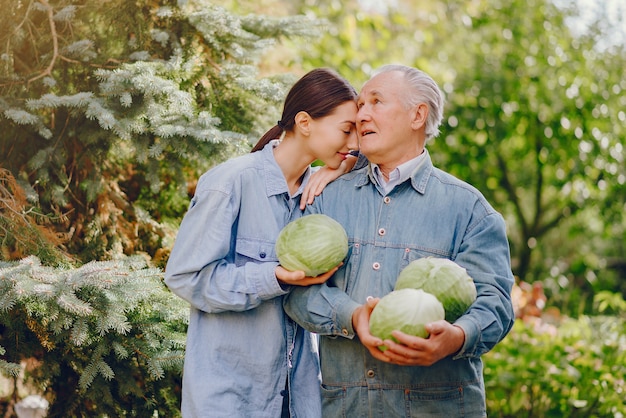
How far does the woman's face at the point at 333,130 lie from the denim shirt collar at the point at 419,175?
0.17 m

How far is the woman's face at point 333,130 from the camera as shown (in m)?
2.91

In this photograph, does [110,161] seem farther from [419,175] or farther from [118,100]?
[419,175]

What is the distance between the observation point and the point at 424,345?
2316 mm

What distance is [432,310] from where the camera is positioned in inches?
91.7

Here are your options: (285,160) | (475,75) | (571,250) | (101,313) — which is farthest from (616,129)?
(101,313)

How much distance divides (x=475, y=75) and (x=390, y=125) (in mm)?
6387

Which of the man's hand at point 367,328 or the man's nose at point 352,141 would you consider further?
the man's nose at point 352,141

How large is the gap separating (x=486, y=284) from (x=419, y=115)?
0.78 meters

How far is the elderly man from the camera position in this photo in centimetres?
262

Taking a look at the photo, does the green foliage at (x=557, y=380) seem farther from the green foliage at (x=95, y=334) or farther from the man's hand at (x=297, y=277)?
the man's hand at (x=297, y=277)

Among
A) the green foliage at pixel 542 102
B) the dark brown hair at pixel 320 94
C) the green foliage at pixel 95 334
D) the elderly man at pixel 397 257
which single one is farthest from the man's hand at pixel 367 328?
the green foliage at pixel 542 102

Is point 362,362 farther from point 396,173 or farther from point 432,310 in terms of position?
point 396,173

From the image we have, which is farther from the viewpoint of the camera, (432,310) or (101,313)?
(101,313)

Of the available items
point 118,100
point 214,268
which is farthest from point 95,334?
point 118,100
